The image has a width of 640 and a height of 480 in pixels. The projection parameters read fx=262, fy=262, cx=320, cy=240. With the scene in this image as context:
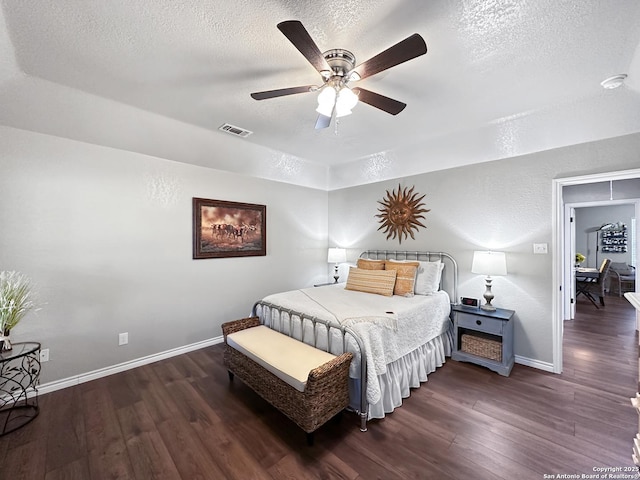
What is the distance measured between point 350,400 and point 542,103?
343cm

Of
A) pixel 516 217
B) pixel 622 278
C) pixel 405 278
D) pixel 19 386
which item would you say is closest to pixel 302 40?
pixel 405 278

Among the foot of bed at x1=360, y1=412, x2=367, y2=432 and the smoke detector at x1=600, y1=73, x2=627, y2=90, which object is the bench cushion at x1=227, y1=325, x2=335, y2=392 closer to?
the foot of bed at x1=360, y1=412, x2=367, y2=432

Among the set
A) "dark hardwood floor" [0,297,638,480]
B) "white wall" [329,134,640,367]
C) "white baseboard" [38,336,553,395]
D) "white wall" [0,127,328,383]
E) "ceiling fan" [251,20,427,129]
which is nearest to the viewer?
"ceiling fan" [251,20,427,129]

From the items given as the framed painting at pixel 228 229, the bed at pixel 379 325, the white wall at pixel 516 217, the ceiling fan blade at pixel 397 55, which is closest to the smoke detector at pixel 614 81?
the white wall at pixel 516 217

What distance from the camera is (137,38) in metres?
1.82

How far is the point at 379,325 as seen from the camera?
2.35m

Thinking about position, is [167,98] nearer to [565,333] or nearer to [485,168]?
[485,168]

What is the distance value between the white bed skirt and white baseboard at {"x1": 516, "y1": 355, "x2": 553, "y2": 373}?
79 cm

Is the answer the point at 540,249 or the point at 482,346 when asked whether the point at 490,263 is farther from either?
the point at 482,346

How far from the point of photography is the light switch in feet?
9.82

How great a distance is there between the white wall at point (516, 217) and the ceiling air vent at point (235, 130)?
2581mm

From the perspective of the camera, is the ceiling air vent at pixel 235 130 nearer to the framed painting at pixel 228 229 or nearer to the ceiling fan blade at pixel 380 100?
the framed painting at pixel 228 229

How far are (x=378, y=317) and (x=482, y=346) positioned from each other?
1.60 metres

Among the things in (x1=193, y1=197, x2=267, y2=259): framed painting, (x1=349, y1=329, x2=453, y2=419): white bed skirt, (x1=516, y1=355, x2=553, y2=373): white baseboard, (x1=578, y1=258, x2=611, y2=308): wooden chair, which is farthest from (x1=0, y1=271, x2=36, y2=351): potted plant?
(x1=578, y1=258, x2=611, y2=308): wooden chair
